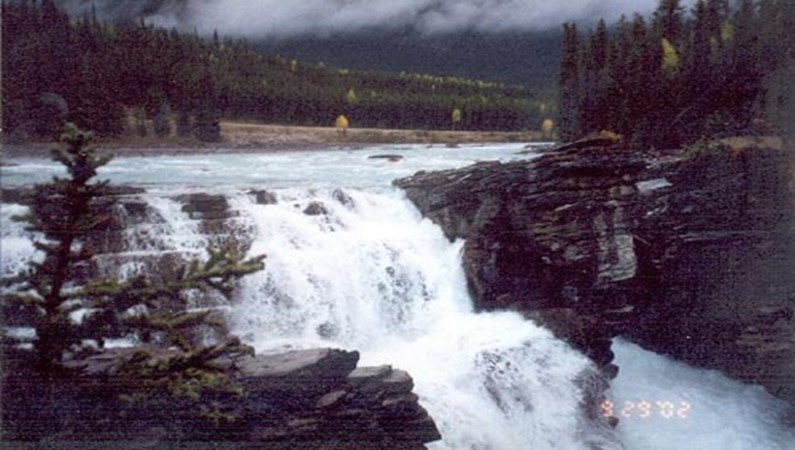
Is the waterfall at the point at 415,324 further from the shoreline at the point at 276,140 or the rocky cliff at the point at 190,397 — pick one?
the shoreline at the point at 276,140

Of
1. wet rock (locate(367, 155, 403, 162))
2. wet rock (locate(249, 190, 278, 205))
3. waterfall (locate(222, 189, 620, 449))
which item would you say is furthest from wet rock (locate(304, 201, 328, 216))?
wet rock (locate(367, 155, 403, 162))

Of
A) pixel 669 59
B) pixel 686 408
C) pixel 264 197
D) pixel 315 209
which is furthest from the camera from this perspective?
pixel 315 209

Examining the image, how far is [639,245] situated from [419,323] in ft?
16.8

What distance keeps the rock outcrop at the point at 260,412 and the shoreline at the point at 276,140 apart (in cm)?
228

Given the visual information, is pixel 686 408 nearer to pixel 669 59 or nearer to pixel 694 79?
pixel 694 79

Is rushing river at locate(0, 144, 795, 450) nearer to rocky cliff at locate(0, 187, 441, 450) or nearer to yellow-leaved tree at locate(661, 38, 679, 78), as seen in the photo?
rocky cliff at locate(0, 187, 441, 450)

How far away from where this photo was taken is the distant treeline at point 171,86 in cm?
602

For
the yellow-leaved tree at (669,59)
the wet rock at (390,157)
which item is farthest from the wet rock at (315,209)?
the yellow-leaved tree at (669,59)

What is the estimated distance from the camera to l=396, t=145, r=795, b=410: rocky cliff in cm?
1252

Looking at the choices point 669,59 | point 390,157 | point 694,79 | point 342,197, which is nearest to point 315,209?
point 342,197

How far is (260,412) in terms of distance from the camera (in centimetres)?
735

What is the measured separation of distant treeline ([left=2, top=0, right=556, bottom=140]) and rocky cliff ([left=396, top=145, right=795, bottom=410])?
1.84 m

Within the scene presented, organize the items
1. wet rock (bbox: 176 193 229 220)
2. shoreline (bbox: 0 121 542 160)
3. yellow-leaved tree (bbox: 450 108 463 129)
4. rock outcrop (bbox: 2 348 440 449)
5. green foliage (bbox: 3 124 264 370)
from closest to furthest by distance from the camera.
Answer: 1. green foliage (bbox: 3 124 264 370)
2. rock outcrop (bbox: 2 348 440 449)
3. shoreline (bbox: 0 121 542 160)
4. wet rock (bbox: 176 193 229 220)
5. yellow-leaved tree (bbox: 450 108 463 129)

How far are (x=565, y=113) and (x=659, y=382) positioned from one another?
6.30 meters
